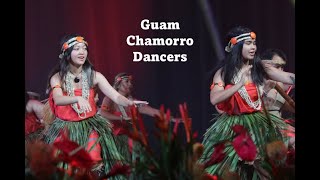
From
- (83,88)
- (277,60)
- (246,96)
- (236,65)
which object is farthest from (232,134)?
(83,88)

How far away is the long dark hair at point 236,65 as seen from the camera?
16.9 ft

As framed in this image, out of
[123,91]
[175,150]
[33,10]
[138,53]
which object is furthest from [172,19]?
[175,150]

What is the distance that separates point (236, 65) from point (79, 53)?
1275 mm

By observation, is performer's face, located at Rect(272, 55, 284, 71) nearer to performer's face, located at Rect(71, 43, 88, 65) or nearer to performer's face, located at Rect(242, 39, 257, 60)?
performer's face, located at Rect(242, 39, 257, 60)

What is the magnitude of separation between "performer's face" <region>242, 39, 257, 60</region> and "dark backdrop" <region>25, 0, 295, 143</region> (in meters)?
0.11

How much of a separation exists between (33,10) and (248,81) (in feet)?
5.97

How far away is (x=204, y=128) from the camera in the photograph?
16.8 ft

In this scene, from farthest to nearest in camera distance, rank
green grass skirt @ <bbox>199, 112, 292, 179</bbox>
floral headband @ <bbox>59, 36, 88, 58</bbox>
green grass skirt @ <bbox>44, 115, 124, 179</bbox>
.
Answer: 1. floral headband @ <bbox>59, 36, 88, 58</bbox>
2. green grass skirt @ <bbox>44, 115, 124, 179</bbox>
3. green grass skirt @ <bbox>199, 112, 292, 179</bbox>

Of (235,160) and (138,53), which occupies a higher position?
(138,53)

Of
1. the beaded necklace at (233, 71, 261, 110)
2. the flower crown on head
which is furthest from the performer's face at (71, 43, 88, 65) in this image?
the beaded necklace at (233, 71, 261, 110)

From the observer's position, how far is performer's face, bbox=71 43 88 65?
5.15m

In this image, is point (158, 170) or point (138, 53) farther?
point (138, 53)

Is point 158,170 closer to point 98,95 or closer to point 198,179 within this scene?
point 198,179

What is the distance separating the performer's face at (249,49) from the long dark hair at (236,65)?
0.03 m
